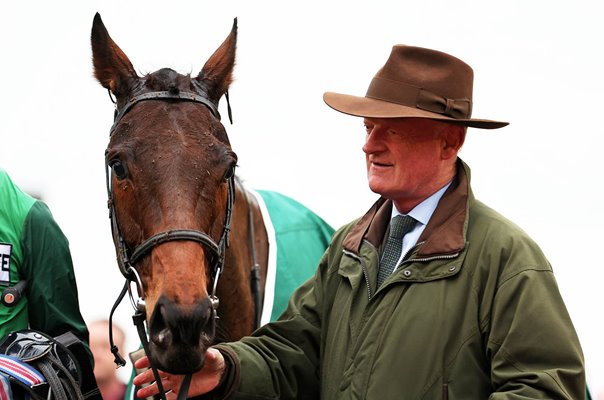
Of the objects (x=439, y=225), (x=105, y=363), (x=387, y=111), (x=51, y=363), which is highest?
(x=387, y=111)

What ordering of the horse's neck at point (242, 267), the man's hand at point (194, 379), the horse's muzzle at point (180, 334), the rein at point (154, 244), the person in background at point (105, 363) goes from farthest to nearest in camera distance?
1. the person in background at point (105, 363)
2. the horse's neck at point (242, 267)
3. the man's hand at point (194, 379)
4. the rein at point (154, 244)
5. the horse's muzzle at point (180, 334)

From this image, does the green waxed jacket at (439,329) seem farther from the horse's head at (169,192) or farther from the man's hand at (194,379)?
the horse's head at (169,192)

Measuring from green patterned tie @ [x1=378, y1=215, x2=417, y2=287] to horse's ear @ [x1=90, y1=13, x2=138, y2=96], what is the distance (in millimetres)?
1181

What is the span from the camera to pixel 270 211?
546cm

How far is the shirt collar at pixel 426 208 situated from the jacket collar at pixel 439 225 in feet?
0.12

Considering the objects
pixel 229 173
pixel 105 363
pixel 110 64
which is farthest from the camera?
pixel 105 363

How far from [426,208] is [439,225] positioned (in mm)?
138

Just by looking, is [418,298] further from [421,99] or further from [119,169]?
[119,169]

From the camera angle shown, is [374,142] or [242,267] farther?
[242,267]

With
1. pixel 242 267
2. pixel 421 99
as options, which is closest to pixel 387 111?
pixel 421 99

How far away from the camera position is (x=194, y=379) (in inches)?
131

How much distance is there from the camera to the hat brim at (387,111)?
3.29m

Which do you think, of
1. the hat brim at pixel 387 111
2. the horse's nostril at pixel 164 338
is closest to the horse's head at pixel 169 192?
the horse's nostril at pixel 164 338

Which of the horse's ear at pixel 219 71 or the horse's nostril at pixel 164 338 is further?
the horse's ear at pixel 219 71
